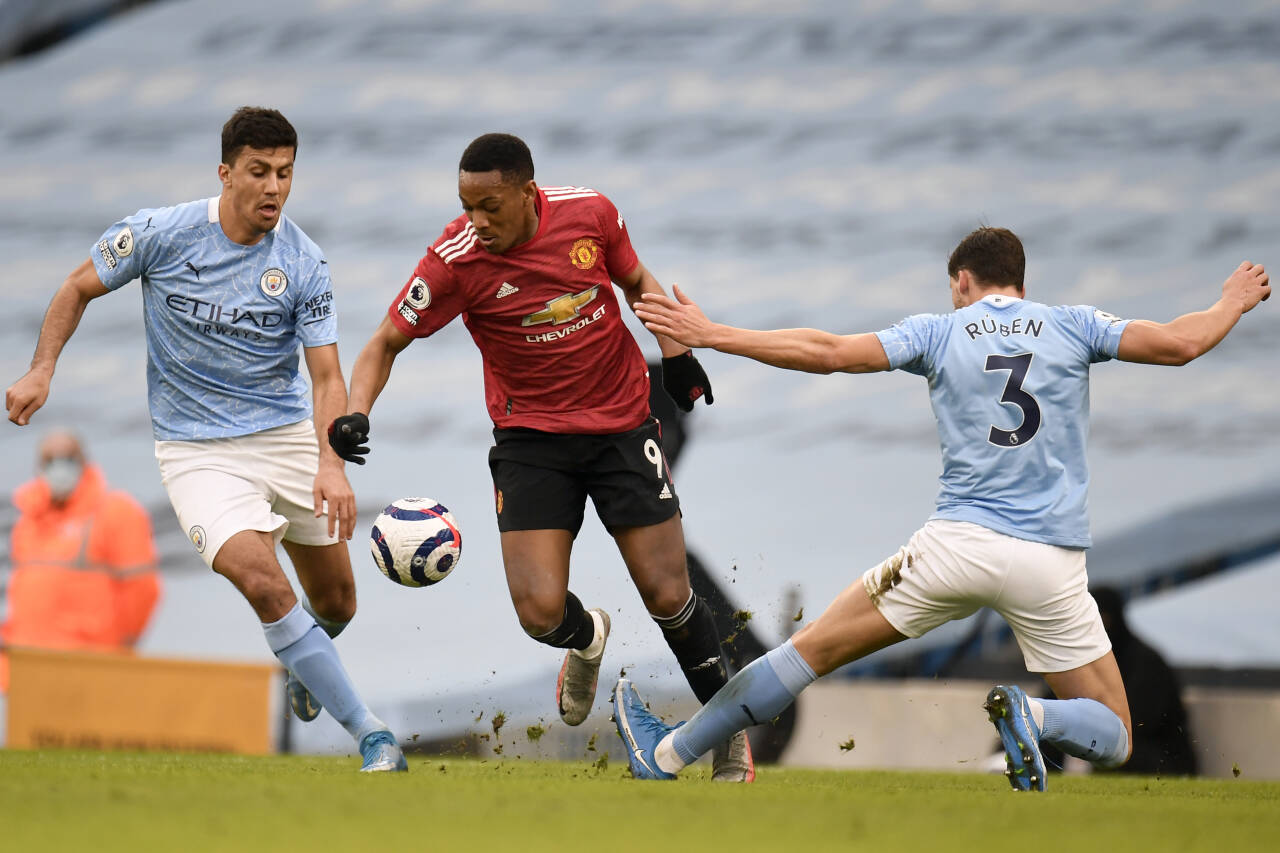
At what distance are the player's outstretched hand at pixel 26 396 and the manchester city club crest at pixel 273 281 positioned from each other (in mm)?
769

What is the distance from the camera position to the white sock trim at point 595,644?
218 inches

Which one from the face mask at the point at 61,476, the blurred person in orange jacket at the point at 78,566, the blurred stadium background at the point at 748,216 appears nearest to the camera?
the blurred person in orange jacket at the point at 78,566

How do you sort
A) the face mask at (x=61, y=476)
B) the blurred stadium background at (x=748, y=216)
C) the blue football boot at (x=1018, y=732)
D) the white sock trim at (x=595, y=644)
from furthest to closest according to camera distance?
1. the blurred stadium background at (x=748, y=216)
2. the face mask at (x=61, y=476)
3. the white sock trim at (x=595, y=644)
4. the blue football boot at (x=1018, y=732)

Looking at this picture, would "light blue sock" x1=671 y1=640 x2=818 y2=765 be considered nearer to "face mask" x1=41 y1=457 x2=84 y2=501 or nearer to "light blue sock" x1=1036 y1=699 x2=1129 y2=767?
"light blue sock" x1=1036 y1=699 x2=1129 y2=767

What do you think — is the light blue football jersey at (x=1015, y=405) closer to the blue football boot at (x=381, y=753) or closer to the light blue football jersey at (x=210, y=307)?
the blue football boot at (x=381, y=753)

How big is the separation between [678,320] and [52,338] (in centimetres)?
216

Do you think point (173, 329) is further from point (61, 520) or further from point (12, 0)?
point (12, 0)

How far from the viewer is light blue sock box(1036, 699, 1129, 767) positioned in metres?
4.34

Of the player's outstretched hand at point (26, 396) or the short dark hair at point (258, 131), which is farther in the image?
the short dark hair at point (258, 131)

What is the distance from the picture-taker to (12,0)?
9.88 meters

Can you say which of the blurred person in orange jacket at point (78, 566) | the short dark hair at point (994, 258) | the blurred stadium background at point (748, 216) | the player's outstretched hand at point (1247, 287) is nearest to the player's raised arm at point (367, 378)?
the short dark hair at point (994, 258)

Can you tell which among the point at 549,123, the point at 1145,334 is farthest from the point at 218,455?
the point at 549,123

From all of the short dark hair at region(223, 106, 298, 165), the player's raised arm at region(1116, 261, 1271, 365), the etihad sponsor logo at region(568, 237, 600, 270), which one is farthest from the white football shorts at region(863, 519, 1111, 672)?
→ the short dark hair at region(223, 106, 298, 165)

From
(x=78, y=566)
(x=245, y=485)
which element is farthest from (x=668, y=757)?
(x=78, y=566)
